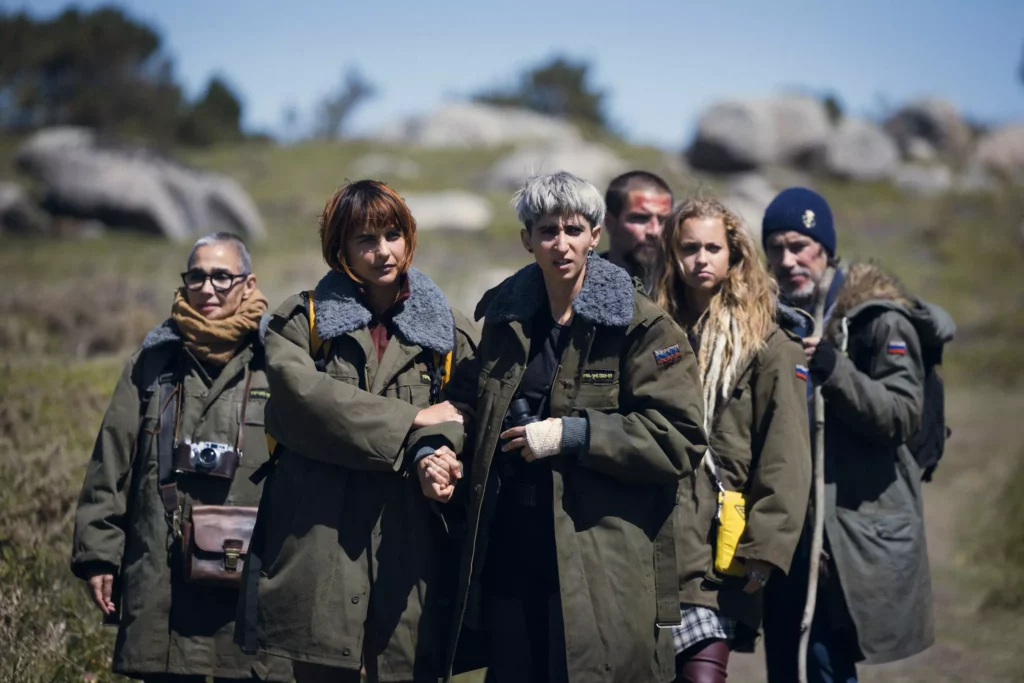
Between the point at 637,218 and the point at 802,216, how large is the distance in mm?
868

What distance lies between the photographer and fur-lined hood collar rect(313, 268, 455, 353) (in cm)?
334

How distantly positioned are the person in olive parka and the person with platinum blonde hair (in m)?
0.99

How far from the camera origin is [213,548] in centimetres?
377

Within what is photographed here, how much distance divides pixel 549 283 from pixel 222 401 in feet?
4.82

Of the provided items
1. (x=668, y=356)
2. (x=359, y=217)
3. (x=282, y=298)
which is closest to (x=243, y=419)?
(x=359, y=217)

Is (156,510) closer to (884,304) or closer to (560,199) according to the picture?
(560,199)

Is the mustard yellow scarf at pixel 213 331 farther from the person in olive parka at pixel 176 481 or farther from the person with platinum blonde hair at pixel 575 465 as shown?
the person with platinum blonde hair at pixel 575 465

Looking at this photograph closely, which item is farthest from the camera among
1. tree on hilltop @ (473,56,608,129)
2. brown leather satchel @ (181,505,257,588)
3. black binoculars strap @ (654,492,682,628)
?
tree on hilltop @ (473,56,608,129)

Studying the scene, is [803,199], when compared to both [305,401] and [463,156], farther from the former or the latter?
[463,156]

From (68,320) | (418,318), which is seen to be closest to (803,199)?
(418,318)

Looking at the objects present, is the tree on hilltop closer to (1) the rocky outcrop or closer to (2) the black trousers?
(1) the rocky outcrop

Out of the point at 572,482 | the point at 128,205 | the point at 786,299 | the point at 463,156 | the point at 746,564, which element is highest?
the point at 463,156

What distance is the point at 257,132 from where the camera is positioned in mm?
43125

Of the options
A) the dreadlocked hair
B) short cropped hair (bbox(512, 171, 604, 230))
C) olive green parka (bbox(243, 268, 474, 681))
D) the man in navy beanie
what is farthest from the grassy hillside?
olive green parka (bbox(243, 268, 474, 681))
